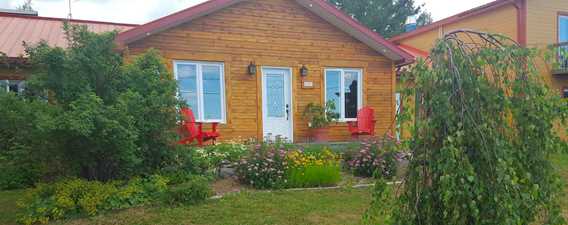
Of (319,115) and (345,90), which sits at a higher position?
(345,90)

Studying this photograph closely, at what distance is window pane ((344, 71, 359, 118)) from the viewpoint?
9.52m

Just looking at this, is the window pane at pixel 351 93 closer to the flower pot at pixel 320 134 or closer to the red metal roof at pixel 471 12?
the flower pot at pixel 320 134

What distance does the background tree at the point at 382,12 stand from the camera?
27281 millimetres

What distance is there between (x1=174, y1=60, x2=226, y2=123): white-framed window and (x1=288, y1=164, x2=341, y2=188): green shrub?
3.20 metres

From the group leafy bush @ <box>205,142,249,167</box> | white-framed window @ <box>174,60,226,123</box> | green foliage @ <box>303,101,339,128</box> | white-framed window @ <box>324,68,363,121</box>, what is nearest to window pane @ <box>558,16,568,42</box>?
white-framed window @ <box>324,68,363,121</box>

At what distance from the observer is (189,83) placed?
8.00 m

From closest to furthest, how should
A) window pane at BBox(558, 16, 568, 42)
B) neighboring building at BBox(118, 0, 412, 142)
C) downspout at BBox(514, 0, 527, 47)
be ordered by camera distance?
neighboring building at BBox(118, 0, 412, 142), downspout at BBox(514, 0, 527, 47), window pane at BBox(558, 16, 568, 42)

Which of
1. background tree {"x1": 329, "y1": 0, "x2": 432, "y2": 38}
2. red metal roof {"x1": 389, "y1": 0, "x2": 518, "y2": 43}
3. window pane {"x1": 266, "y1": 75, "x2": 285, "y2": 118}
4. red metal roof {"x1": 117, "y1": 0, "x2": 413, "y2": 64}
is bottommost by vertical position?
window pane {"x1": 266, "y1": 75, "x2": 285, "y2": 118}

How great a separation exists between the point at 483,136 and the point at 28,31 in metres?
11.5

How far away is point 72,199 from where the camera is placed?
4184mm

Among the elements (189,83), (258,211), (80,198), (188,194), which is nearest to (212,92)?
(189,83)

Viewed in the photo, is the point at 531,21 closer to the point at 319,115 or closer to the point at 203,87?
the point at 319,115

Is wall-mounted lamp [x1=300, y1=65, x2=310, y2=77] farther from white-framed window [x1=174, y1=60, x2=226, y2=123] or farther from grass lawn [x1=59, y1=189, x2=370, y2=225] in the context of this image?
grass lawn [x1=59, y1=189, x2=370, y2=225]

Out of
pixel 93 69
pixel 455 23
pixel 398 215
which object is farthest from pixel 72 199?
pixel 455 23
